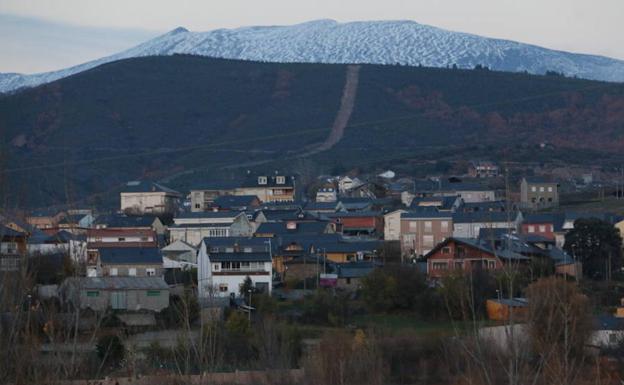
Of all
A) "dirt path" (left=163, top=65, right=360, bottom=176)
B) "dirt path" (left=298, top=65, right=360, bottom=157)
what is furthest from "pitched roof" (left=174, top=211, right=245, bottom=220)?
"dirt path" (left=298, top=65, right=360, bottom=157)

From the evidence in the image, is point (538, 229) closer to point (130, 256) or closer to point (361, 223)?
point (361, 223)

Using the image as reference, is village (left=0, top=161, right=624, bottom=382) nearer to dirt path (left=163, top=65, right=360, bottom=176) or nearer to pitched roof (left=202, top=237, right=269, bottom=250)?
pitched roof (left=202, top=237, right=269, bottom=250)

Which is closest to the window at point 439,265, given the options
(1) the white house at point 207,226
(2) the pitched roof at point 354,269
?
(2) the pitched roof at point 354,269

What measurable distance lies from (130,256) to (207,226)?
7.70 m

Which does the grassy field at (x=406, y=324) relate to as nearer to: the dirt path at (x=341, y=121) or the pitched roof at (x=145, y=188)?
the pitched roof at (x=145, y=188)

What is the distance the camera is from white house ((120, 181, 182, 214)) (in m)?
44.8

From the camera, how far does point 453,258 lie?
95.8 ft

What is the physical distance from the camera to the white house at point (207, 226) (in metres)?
Result: 36.0

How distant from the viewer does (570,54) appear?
A: 139625 millimetres

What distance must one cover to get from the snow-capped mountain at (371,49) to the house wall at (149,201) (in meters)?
77.3

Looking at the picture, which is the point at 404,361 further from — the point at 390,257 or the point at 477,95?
the point at 477,95

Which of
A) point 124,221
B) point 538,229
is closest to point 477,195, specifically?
point 538,229

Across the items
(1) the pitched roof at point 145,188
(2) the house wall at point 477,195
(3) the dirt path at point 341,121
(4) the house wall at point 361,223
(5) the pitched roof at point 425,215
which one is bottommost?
(4) the house wall at point 361,223

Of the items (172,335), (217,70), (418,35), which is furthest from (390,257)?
(418,35)
